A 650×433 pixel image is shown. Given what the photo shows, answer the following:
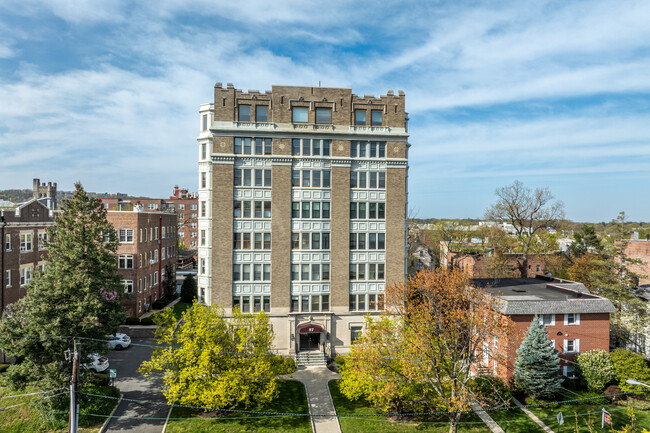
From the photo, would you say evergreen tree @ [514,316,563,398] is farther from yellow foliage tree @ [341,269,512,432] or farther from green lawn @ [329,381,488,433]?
green lawn @ [329,381,488,433]

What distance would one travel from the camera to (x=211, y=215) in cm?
3456

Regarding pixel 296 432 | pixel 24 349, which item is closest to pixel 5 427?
pixel 24 349

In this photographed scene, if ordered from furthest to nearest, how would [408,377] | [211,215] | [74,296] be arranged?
1. [211,215]
2. [74,296]
3. [408,377]

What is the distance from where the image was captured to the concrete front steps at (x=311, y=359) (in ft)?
111

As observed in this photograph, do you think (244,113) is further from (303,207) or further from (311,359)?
(311,359)

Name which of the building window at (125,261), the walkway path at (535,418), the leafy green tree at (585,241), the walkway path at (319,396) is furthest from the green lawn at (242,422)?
the leafy green tree at (585,241)

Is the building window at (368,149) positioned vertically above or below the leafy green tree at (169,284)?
above

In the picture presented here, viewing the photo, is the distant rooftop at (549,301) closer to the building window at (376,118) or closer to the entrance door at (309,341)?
the entrance door at (309,341)

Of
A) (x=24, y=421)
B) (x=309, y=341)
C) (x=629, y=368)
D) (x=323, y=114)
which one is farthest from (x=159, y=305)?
(x=629, y=368)

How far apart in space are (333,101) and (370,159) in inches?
246

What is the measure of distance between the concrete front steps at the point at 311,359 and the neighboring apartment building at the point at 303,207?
775mm

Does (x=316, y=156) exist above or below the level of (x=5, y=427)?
above

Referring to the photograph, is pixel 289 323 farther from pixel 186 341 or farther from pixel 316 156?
pixel 316 156

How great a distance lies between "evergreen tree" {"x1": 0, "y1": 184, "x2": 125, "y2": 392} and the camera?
76.6 feet
